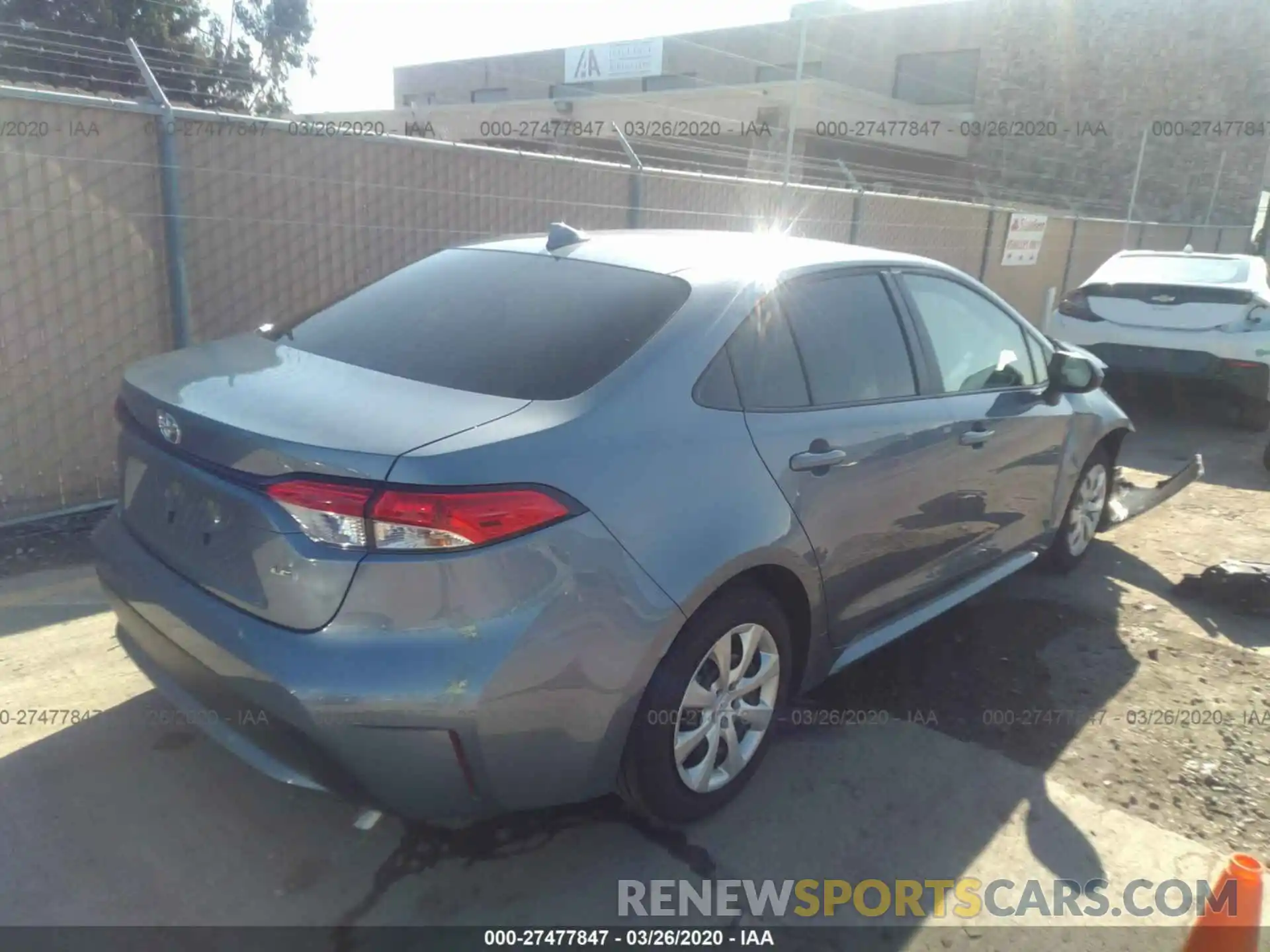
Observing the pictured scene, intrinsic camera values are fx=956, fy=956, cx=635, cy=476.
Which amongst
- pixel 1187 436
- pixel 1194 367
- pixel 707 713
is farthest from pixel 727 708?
pixel 1187 436

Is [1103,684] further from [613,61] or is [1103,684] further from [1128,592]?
[613,61]

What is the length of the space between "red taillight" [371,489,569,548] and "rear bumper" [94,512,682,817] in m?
0.04

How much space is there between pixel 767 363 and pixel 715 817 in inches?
54.8

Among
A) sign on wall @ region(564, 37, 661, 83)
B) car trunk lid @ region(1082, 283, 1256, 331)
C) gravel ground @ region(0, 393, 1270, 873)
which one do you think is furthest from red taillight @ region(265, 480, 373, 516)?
sign on wall @ region(564, 37, 661, 83)

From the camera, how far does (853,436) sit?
10.1ft

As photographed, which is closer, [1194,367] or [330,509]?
[330,509]

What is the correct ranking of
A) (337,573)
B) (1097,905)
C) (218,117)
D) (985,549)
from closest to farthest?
(337,573), (1097,905), (985,549), (218,117)

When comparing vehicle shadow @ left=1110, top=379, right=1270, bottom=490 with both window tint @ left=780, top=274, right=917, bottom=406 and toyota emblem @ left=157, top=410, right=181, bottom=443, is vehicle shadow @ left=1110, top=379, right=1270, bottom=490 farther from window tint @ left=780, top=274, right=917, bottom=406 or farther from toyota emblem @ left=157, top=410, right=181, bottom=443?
toyota emblem @ left=157, top=410, right=181, bottom=443

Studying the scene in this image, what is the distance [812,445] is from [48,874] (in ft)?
7.89

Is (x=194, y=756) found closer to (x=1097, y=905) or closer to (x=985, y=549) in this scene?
(x=1097, y=905)

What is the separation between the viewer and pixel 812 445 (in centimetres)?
291

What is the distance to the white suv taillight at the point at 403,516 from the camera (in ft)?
6.98

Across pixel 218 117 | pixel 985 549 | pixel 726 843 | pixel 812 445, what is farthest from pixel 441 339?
pixel 218 117

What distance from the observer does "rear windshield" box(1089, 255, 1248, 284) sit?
8922 millimetres
